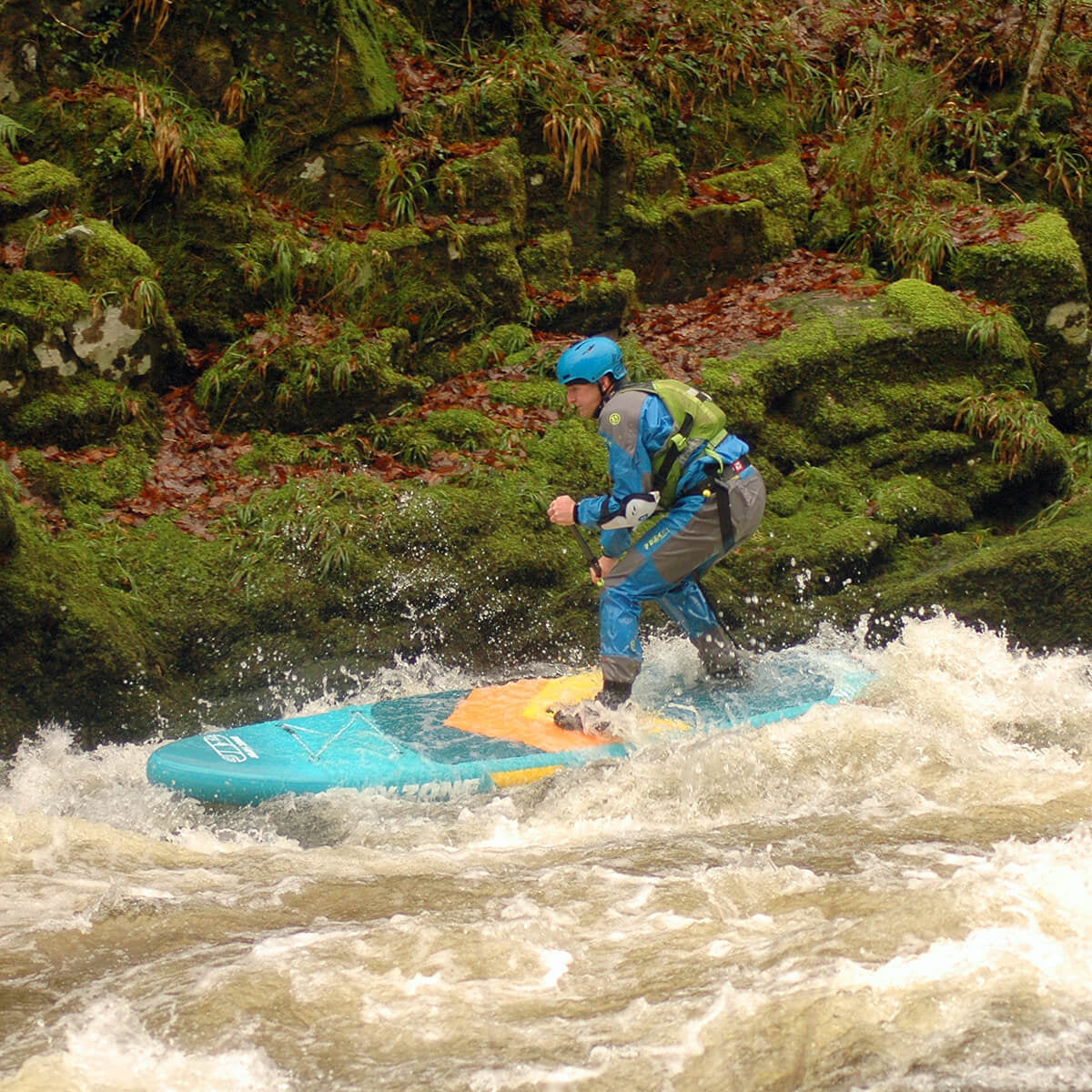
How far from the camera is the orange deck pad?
554cm

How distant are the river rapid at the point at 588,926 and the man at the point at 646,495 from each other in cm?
72

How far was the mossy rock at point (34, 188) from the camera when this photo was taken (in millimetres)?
7234

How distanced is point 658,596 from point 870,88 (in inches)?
281

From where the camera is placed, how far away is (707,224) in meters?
9.42

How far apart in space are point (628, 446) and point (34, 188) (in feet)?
14.8

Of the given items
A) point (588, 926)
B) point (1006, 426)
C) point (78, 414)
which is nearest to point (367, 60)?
point (78, 414)

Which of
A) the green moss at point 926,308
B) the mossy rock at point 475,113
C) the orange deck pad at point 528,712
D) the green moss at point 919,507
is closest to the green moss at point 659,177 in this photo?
the mossy rock at point 475,113

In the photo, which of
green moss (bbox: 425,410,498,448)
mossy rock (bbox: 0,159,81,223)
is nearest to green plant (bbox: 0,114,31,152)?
mossy rock (bbox: 0,159,81,223)

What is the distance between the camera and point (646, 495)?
5.41 meters

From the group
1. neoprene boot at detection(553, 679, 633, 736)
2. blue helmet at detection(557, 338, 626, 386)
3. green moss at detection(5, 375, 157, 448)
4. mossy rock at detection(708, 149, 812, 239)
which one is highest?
mossy rock at detection(708, 149, 812, 239)

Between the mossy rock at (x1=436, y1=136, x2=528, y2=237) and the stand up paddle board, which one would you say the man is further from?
the mossy rock at (x1=436, y1=136, x2=528, y2=237)

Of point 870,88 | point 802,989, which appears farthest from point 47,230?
point 870,88

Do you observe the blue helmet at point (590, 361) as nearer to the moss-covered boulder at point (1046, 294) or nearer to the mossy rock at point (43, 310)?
the mossy rock at point (43, 310)

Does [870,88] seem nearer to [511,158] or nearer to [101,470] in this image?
[511,158]
